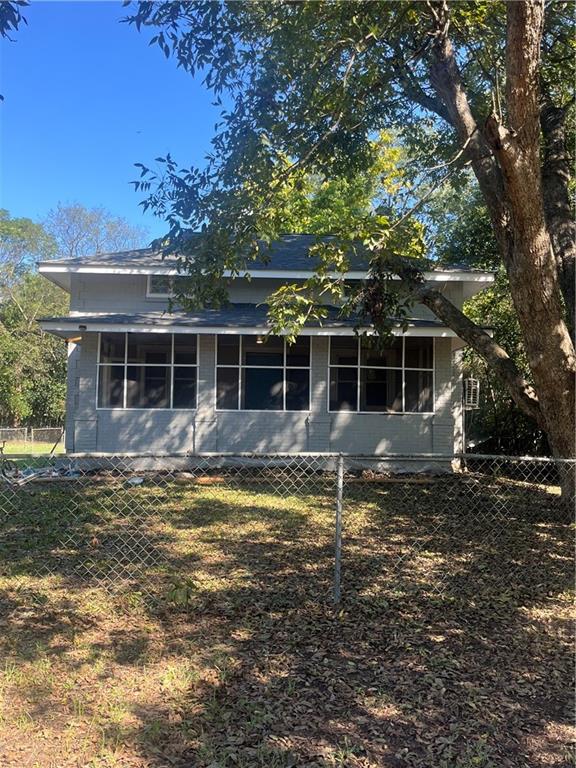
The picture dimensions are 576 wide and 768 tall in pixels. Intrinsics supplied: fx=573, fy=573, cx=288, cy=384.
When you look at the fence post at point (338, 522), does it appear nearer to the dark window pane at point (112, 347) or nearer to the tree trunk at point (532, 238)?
the tree trunk at point (532, 238)

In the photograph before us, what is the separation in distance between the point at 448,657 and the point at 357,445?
356 inches

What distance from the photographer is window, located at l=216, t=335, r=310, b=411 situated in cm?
1290

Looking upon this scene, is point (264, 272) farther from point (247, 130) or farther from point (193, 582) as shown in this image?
point (193, 582)

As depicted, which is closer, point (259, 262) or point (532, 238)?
point (532, 238)

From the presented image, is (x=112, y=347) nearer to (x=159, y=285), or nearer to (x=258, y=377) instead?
(x=159, y=285)

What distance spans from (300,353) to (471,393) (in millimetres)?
7577

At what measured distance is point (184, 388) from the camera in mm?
→ 12906

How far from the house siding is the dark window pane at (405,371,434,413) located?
0.20m

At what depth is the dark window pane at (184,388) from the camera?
12844 mm

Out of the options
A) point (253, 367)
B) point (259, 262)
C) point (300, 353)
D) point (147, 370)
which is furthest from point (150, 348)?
point (300, 353)

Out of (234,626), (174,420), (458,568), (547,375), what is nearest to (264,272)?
(174,420)

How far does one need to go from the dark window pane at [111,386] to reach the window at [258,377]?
2133mm

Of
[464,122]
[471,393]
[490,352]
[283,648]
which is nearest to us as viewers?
[283,648]

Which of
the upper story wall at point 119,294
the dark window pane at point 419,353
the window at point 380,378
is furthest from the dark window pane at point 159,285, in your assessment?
→ the dark window pane at point 419,353
